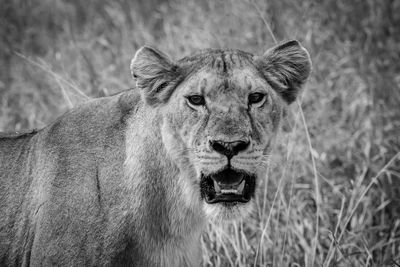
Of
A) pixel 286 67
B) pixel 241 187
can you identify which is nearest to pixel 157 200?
pixel 241 187

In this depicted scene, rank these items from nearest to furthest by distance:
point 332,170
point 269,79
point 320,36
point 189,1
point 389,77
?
point 269,79 < point 332,170 < point 389,77 < point 320,36 < point 189,1

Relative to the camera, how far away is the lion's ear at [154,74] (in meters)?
3.46

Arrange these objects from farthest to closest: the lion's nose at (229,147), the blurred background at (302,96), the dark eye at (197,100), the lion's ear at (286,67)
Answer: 1. the blurred background at (302,96)
2. the lion's ear at (286,67)
3. the dark eye at (197,100)
4. the lion's nose at (229,147)

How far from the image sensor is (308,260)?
175 inches

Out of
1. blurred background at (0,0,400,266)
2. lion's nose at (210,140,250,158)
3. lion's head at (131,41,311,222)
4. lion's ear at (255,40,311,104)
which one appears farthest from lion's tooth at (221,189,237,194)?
blurred background at (0,0,400,266)

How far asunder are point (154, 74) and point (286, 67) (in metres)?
0.80

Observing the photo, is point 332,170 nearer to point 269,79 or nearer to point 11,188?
point 269,79

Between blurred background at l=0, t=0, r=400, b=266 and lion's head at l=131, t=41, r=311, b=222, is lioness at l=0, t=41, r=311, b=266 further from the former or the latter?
blurred background at l=0, t=0, r=400, b=266

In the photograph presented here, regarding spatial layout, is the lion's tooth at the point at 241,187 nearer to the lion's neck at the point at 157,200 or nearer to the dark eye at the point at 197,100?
the lion's neck at the point at 157,200

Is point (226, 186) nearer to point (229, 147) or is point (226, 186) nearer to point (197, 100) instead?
point (229, 147)

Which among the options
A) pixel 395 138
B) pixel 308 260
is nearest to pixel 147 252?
pixel 308 260

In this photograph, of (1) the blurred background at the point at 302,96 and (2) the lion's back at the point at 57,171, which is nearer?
(2) the lion's back at the point at 57,171

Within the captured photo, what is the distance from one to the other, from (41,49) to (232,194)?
6.28 metres

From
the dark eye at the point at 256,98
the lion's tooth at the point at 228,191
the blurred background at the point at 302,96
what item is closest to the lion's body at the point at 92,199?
the lion's tooth at the point at 228,191
